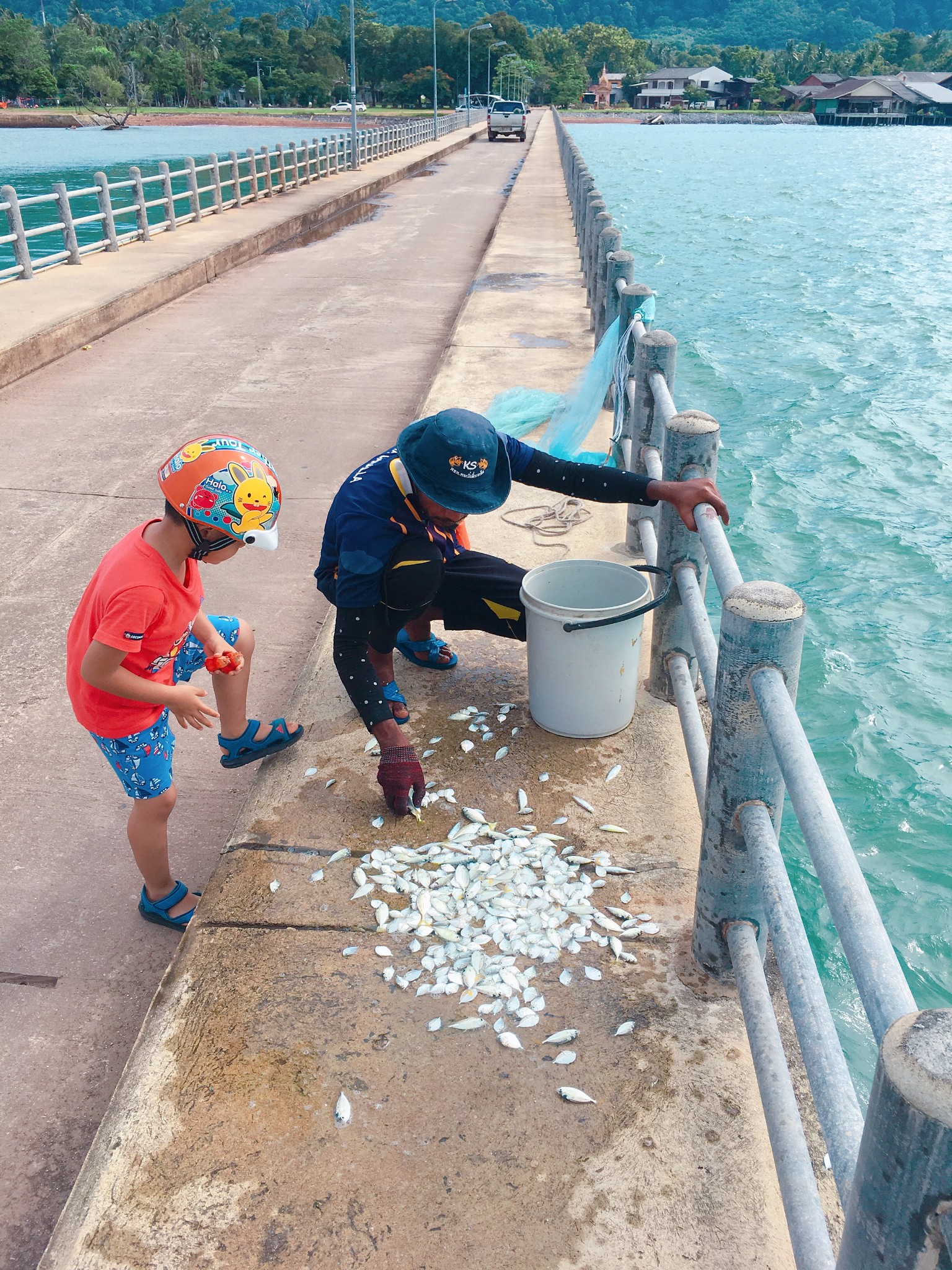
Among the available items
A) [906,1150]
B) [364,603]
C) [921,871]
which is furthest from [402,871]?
[921,871]

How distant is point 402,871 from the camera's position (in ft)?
9.00

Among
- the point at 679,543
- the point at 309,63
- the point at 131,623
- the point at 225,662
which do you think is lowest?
the point at 225,662

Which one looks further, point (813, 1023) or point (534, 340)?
point (534, 340)

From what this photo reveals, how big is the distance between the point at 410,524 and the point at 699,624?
956mm

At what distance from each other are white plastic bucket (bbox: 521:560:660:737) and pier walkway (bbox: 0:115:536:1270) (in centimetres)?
123

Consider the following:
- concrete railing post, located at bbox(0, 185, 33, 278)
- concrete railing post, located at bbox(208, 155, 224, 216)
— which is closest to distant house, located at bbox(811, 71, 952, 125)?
concrete railing post, located at bbox(208, 155, 224, 216)

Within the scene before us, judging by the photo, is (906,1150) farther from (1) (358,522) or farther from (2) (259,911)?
(1) (358,522)

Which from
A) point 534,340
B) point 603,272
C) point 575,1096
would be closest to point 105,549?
point 575,1096

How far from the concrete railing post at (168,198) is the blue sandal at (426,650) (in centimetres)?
1386

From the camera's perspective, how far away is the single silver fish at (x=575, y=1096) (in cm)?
207

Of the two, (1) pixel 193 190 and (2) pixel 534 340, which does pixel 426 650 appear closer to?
(2) pixel 534 340

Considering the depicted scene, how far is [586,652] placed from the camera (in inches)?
122

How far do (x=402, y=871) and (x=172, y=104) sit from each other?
455 feet

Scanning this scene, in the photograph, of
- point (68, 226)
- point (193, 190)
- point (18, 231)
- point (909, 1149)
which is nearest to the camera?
point (909, 1149)
